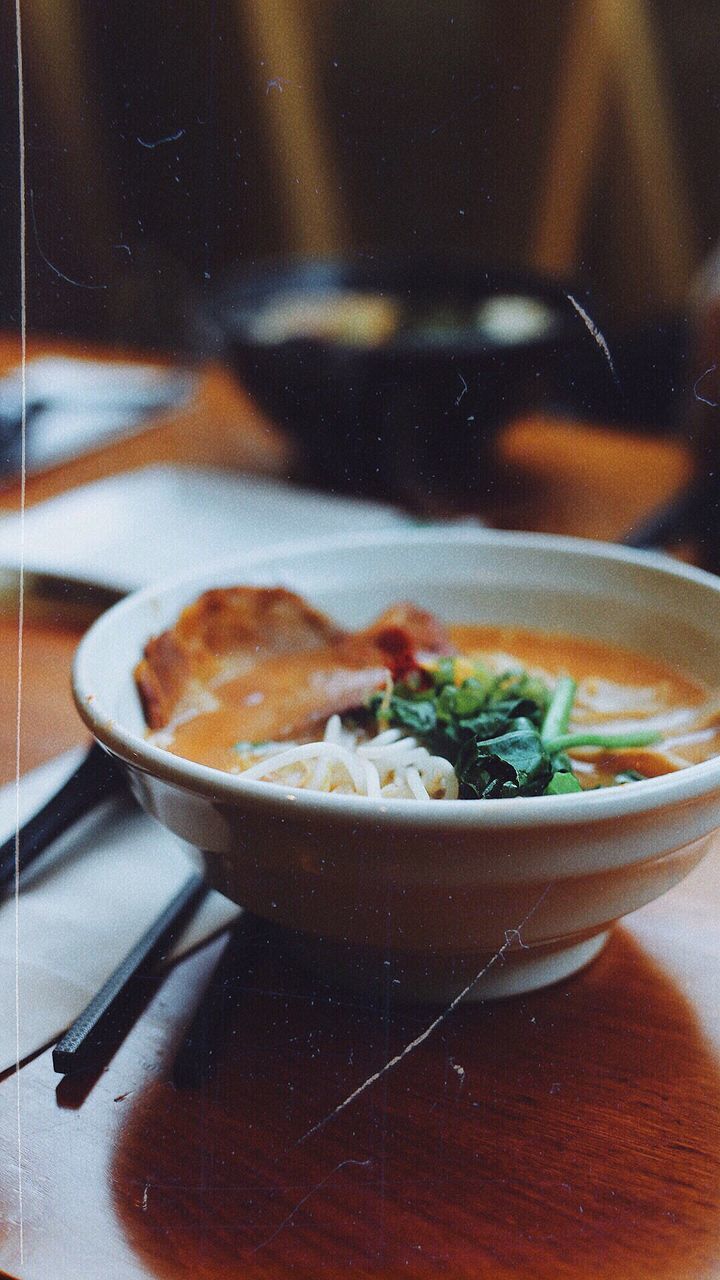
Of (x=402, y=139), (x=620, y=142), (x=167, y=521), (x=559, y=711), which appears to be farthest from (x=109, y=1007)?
(x=620, y=142)

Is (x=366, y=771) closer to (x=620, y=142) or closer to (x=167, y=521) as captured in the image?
(x=167, y=521)

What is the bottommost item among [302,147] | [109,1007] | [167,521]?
[167,521]

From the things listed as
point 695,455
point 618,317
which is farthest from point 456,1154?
point 618,317

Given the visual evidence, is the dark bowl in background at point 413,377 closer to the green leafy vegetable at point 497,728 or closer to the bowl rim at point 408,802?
the green leafy vegetable at point 497,728

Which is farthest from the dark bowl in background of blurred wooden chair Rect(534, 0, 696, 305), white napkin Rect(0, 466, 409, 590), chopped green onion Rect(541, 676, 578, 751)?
→ blurred wooden chair Rect(534, 0, 696, 305)

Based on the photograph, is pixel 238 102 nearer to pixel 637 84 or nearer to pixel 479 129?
pixel 479 129

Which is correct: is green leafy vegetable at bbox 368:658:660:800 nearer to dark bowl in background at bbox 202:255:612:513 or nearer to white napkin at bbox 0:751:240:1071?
white napkin at bbox 0:751:240:1071
